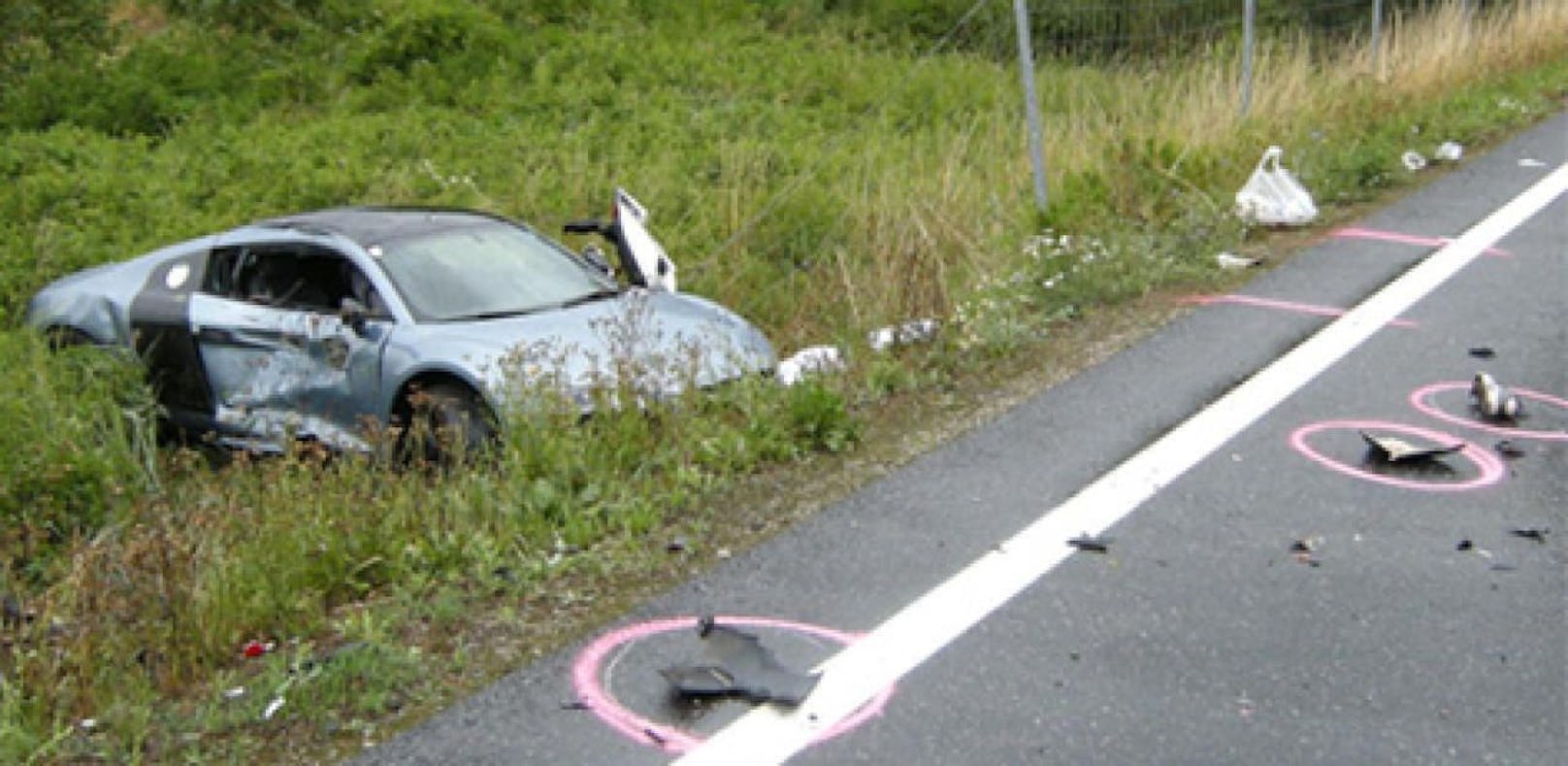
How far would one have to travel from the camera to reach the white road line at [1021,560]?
12.5ft

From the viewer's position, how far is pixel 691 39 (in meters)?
19.0

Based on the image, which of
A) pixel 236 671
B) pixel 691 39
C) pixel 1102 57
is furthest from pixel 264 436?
pixel 691 39

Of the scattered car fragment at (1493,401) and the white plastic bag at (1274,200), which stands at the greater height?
the white plastic bag at (1274,200)

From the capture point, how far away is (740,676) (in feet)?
13.2

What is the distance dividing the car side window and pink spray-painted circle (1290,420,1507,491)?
16.2 ft

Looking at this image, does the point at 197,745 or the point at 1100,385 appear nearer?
the point at 197,745

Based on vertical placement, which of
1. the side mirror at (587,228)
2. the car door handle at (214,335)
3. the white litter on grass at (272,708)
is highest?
the side mirror at (587,228)

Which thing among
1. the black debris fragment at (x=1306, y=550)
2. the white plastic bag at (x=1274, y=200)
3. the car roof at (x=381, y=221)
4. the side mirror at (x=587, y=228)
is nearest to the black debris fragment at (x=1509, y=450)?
the black debris fragment at (x=1306, y=550)

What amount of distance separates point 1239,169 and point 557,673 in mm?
7197

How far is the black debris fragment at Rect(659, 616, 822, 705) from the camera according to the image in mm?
3943

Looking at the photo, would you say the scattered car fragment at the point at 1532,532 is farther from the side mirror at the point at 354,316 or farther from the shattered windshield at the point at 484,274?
the side mirror at the point at 354,316

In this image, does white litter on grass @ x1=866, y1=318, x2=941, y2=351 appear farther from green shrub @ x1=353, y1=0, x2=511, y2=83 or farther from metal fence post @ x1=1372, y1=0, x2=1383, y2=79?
green shrub @ x1=353, y1=0, x2=511, y2=83

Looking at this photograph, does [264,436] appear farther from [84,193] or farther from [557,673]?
[84,193]

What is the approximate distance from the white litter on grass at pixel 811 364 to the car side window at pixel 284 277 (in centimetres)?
250
